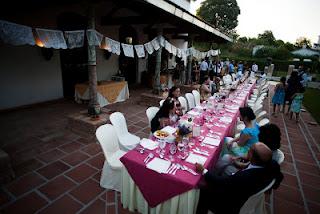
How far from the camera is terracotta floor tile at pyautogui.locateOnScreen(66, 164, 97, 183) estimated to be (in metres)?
3.50

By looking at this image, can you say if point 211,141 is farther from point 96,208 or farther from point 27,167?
point 27,167

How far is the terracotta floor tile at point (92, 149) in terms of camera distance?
172 inches

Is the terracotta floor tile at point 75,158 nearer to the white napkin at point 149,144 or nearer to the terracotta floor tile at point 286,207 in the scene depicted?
the white napkin at point 149,144

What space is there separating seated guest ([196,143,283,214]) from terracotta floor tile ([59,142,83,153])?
3.23m

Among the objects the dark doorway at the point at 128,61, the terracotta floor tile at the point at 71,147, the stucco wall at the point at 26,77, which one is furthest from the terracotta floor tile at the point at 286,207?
the dark doorway at the point at 128,61

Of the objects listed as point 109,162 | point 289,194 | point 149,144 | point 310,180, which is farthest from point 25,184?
point 310,180

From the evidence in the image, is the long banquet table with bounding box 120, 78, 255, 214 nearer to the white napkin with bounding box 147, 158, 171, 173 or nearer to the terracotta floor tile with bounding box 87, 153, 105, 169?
the white napkin with bounding box 147, 158, 171, 173

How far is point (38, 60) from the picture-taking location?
731 cm

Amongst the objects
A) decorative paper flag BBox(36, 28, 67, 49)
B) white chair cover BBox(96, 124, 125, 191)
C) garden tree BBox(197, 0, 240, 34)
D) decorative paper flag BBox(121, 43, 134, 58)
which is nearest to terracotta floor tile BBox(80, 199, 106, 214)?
white chair cover BBox(96, 124, 125, 191)

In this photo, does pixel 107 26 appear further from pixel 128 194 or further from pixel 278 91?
pixel 128 194

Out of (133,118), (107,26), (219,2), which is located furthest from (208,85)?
(219,2)

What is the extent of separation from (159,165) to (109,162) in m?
1.01

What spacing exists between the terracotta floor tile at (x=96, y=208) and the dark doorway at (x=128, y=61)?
8.98 m

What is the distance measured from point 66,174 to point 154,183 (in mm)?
2069
